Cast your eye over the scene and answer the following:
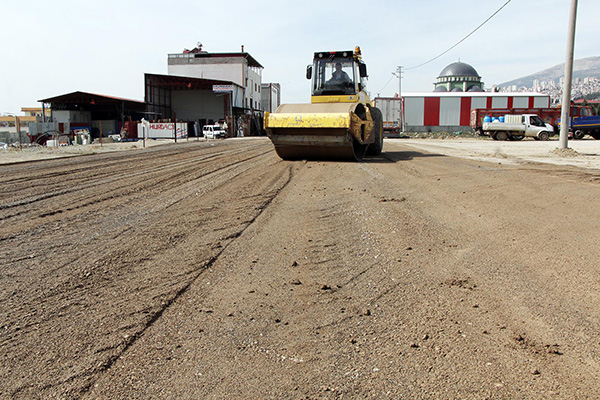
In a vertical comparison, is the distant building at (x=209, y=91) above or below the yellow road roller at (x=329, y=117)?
above

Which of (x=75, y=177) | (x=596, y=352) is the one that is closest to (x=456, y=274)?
(x=596, y=352)

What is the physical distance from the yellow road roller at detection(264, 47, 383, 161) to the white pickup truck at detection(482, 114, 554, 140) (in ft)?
79.1

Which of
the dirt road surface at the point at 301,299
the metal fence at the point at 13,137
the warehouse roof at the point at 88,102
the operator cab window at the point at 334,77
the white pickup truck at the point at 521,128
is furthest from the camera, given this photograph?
the warehouse roof at the point at 88,102

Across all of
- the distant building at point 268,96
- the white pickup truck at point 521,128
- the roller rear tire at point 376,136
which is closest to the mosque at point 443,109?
the white pickup truck at point 521,128

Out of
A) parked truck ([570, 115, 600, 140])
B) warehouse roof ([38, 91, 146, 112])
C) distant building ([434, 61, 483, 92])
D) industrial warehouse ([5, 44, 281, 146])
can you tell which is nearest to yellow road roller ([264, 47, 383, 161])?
parked truck ([570, 115, 600, 140])

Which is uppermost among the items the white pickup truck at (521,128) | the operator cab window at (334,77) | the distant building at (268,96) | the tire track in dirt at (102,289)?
the distant building at (268,96)

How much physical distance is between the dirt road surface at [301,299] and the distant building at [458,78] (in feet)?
296

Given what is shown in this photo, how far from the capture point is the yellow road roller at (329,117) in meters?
12.5

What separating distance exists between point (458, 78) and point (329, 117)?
87281 mm

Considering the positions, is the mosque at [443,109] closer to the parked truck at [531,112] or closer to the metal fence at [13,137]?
the parked truck at [531,112]

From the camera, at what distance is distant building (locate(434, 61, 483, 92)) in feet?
299

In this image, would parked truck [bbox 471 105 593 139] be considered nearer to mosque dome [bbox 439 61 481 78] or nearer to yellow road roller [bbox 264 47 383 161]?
yellow road roller [bbox 264 47 383 161]

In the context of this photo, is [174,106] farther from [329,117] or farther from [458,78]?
[458,78]

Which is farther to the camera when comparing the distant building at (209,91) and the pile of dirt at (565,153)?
the distant building at (209,91)
